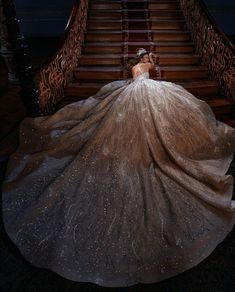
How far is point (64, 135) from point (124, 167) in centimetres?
97

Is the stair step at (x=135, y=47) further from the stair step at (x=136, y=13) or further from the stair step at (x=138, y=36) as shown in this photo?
the stair step at (x=136, y=13)

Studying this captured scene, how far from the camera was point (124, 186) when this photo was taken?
2967 mm

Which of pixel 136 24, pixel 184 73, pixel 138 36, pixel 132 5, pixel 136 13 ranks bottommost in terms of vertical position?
pixel 184 73

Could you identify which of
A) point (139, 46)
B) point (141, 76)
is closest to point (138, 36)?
point (139, 46)

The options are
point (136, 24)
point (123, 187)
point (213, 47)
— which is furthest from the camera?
point (136, 24)

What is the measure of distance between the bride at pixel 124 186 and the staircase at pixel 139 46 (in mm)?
1031

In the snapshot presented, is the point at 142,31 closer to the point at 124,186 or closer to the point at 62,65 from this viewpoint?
the point at 62,65

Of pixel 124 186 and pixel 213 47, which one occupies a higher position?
pixel 213 47

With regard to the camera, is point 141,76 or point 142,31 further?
point 142,31

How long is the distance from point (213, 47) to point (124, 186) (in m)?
3.20

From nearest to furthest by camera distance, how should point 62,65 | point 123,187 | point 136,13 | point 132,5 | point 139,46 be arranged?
point 123,187 → point 62,65 → point 139,46 → point 136,13 → point 132,5

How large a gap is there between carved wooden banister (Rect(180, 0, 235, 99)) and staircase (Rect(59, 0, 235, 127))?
145mm

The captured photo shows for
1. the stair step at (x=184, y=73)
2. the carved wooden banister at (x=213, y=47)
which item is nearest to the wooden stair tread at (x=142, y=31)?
the carved wooden banister at (x=213, y=47)

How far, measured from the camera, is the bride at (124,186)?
242 centimetres
